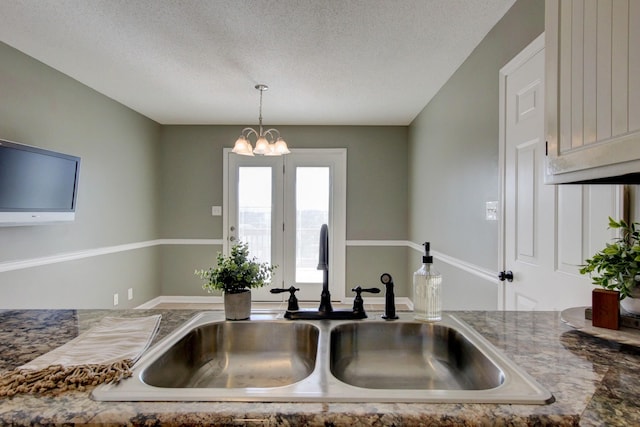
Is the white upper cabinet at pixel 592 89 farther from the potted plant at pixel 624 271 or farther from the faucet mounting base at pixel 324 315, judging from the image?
the faucet mounting base at pixel 324 315

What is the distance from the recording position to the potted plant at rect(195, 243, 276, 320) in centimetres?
119

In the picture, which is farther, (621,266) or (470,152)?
(470,152)

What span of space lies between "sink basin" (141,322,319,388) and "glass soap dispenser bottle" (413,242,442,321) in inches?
14.2

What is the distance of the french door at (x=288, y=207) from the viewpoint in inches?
184

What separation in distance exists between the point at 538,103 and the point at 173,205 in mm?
4244

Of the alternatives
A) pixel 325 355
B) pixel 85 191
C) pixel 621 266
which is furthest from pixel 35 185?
pixel 621 266

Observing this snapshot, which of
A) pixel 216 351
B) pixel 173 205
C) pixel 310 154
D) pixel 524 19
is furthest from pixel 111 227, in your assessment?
pixel 524 19

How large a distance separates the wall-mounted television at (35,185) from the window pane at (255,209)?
2.03 meters

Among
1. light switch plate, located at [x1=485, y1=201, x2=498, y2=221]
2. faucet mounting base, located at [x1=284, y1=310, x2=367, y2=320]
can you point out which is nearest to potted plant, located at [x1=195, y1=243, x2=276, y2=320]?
faucet mounting base, located at [x1=284, y1=310, x2=367, y2=320]

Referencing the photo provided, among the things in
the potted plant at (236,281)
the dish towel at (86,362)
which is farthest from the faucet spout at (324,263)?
the dish towel at (86,362)

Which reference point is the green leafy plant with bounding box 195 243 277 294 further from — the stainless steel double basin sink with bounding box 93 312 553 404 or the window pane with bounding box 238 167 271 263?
the window pane with bounding box 238 167 271 263

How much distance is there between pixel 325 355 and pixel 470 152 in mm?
2195

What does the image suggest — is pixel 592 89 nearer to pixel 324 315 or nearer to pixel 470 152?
pixel 324 315

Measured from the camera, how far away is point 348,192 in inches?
185
